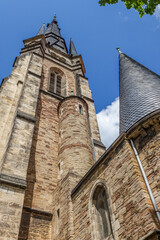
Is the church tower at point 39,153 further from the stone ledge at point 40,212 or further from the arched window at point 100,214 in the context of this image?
the arched window at point 100,214

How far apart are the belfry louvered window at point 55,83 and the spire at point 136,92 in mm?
7431

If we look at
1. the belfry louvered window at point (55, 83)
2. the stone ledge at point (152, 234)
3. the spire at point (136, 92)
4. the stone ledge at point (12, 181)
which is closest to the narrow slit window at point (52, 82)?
the belfry louvered window at point (55, 83)

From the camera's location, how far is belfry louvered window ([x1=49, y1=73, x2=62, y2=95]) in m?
17.9

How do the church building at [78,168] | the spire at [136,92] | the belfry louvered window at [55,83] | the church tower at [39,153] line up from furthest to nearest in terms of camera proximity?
the belfry louvered window at [55,83] → the spire at [136,92] → the church tower at [39,153] → the church building at [78,168]

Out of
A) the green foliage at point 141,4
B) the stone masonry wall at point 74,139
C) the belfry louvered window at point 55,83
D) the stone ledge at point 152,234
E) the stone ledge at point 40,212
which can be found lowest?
the stone ledge at point 152,234

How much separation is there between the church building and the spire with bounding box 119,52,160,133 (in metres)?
0.04

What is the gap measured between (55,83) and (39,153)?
890 centimetres

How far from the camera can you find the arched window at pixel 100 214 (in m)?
6.13

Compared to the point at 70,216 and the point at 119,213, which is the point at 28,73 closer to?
the point at 70,216

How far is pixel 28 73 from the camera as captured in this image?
15242mm

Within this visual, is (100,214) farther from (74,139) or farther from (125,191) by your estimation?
(74,139)

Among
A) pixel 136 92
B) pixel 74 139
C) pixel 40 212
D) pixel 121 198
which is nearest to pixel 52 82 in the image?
pixel 74 139

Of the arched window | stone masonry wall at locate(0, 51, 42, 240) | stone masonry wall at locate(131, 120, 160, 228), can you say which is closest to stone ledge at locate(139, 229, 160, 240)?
stone masonry wall at locate(131, 120, 160, 228)

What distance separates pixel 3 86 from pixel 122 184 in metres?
10.6
